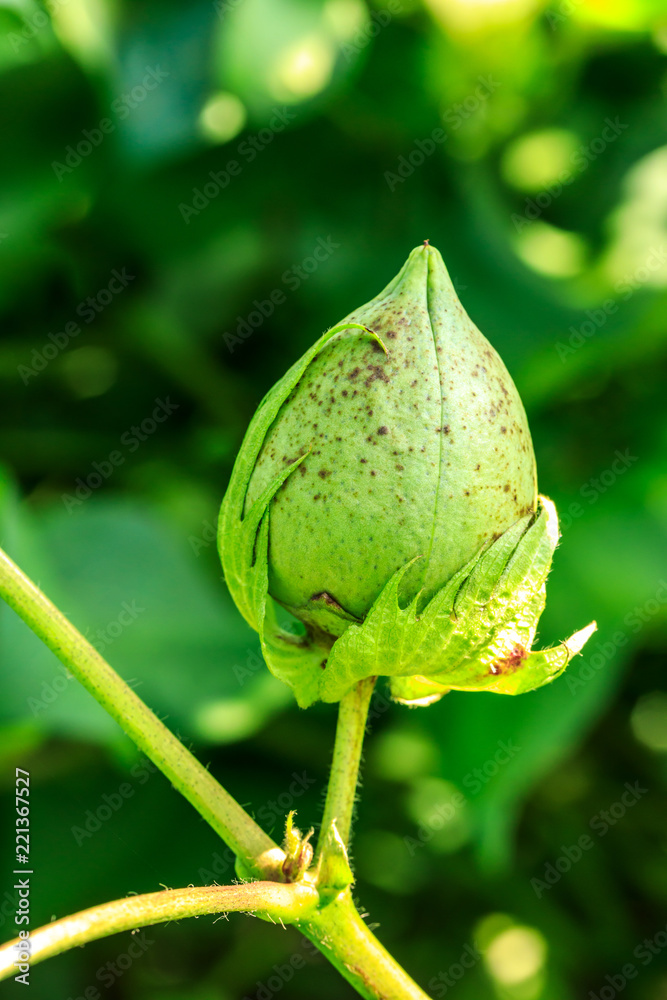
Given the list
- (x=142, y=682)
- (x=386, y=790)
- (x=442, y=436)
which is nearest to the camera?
(x=442, y=436)

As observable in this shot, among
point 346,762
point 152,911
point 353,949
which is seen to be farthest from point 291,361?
point 152,911

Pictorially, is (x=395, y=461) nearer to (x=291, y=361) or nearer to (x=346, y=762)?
(x=346, y=762)

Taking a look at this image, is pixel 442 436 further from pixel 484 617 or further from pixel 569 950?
pixel 569 950

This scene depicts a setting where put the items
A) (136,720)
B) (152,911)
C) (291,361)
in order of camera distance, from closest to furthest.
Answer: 1. (152,911)
2. (136,720)
3. (291,361)

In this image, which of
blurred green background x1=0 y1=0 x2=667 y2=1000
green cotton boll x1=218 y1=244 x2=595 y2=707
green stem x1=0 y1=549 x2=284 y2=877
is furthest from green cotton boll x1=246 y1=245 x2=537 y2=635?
blurred green background x1=0 y1=0 x2=667 y2=1000

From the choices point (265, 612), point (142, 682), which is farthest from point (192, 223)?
point (265, 612)

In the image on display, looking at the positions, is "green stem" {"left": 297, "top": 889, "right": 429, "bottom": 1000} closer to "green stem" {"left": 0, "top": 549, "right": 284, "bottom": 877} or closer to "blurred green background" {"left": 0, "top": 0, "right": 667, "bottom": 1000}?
"green stem" {"left": 0, "top": 549, "right": 284, "bottom": 877}

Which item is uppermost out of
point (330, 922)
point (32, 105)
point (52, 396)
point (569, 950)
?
point (32, 105)
